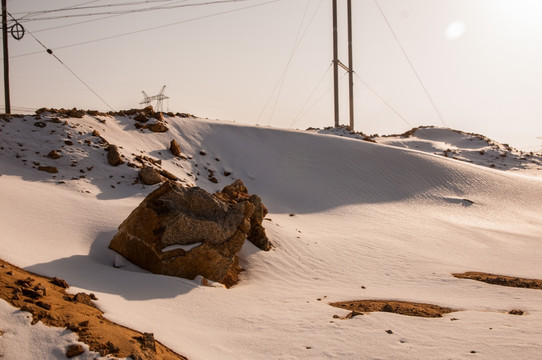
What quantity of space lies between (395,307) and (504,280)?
3661 mm

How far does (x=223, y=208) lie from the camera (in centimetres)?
834

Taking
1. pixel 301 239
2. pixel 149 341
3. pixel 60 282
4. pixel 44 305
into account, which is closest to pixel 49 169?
pixel 301 239

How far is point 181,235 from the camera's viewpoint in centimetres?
758

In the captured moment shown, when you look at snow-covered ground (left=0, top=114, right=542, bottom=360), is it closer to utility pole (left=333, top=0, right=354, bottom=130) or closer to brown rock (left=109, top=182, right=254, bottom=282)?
brown rock (left=109, top=182, right=254, bottom=282)

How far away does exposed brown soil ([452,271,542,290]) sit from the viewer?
8.78 metres

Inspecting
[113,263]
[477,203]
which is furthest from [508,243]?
[113,263]

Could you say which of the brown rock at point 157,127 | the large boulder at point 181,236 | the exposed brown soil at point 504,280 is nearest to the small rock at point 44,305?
the large boulder at point 181,236

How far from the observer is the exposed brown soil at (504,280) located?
8781mm

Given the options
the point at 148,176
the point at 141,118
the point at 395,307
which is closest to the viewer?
the point at 395,307

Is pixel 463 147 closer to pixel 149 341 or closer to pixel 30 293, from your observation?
pixel 149 341

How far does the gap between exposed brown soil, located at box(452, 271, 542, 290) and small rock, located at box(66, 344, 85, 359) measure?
293 inches

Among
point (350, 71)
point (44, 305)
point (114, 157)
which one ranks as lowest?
point (44, 305)

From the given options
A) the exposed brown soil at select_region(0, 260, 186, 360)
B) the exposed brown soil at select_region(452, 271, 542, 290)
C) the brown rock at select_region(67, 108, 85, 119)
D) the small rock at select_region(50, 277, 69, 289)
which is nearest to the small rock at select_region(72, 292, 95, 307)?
the exposed brown soil at select_region(0, 260, 186, 360)

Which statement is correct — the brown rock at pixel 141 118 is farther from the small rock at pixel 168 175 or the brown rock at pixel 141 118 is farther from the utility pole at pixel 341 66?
the utility pole at pixel 341 66
